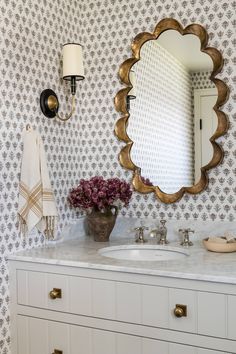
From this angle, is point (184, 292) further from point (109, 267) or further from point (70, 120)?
point (70, 120)

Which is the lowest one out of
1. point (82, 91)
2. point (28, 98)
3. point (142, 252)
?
point (142, 252)

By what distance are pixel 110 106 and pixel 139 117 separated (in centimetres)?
21

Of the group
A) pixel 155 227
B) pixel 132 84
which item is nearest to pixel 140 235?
pixel 155 227

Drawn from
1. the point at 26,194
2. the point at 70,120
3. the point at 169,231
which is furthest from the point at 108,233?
the point at 70,120

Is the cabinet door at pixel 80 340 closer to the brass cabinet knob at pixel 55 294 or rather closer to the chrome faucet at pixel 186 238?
the brass cabinet knob at pixel 55 294

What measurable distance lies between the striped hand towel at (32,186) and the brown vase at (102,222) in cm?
29

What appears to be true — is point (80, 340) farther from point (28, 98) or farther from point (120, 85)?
point (120, 85)

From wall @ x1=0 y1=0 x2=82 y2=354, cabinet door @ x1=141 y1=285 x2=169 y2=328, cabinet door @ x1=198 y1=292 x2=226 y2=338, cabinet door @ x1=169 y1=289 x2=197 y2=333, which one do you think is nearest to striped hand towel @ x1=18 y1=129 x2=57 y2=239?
wall @ x1=0 y1=0 x2=82 y2=354

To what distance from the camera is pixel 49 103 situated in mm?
2398

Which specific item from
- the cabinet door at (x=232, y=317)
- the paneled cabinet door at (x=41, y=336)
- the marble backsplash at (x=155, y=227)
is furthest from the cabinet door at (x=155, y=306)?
the marble backsplash at (x=155, y=227)

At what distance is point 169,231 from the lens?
248 centimetres

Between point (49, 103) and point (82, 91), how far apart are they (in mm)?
383

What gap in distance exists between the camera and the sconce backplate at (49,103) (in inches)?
93.3

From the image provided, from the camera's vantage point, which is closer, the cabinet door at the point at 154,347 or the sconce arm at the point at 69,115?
the cabinet door at the point at 154,347
